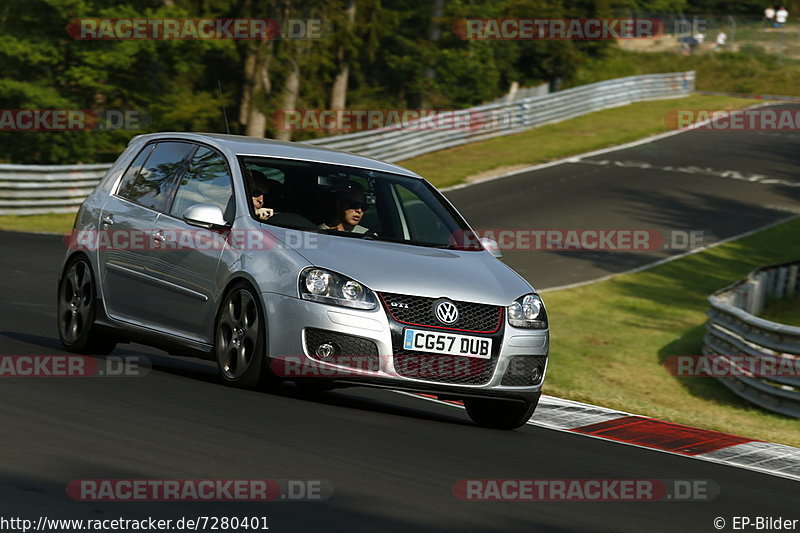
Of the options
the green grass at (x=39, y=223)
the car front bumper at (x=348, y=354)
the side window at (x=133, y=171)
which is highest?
the side window at (x=133, y=171)

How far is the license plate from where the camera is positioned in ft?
26.2

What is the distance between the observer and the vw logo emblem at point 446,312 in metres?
8.03

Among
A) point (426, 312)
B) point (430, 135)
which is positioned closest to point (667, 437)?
point (426, 312)

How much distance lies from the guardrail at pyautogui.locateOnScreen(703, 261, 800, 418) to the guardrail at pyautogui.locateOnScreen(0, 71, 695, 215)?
13647 millimetres

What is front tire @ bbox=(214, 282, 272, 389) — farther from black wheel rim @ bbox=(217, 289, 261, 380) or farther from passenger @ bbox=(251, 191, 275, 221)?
passenger @ bbox=(251, 191, 275, 221)

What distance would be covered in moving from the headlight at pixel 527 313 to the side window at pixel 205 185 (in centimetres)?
200

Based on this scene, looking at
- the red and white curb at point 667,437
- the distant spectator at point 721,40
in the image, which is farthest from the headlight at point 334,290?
the distant spectator at point 721,40

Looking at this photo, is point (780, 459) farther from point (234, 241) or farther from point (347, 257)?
point (234, 241)

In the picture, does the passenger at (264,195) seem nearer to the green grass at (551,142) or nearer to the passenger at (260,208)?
the passenger at (260,208)

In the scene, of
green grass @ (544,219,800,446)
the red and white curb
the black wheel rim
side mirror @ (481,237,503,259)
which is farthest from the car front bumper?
green grass @ (544,219,800,446)

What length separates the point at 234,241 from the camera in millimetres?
8531

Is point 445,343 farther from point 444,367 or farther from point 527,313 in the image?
point 527,313

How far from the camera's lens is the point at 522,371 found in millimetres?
8484

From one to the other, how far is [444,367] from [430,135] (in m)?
27.8
